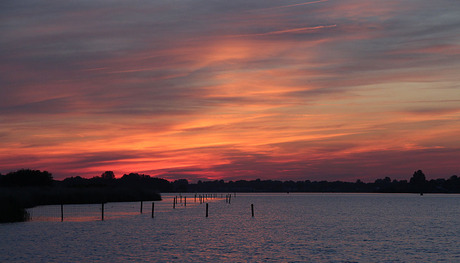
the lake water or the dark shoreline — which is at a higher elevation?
the dark shoreline

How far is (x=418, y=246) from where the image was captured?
4959 cm

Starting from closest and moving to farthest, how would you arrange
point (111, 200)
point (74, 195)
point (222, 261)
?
1. point (222, 261)
2. point (74, 195)
3. point (111, 200)

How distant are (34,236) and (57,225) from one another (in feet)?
49.4

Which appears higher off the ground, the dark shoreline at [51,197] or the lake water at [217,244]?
the dark shoreline at [51,197]

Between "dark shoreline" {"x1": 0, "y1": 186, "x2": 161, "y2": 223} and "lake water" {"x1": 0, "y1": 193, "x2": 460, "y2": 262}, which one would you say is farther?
"dark shoreline" {"x1": 0, "y1": 186, "x2": 161, "y2": 223}

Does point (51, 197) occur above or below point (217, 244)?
above

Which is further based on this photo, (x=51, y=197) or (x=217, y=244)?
(x=51, y=197)

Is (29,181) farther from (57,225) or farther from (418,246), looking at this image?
(418,246)

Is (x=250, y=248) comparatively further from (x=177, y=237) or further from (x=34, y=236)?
(x=34, y=236)

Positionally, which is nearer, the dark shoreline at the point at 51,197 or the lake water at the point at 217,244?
the lake water at the point at 217,244

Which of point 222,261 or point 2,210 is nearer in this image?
point 222,261

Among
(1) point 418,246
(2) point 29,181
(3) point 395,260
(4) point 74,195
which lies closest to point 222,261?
(3) point 395,260

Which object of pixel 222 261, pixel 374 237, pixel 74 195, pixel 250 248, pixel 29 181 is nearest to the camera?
pixel 222 261

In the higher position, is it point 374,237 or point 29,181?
point 29,181
